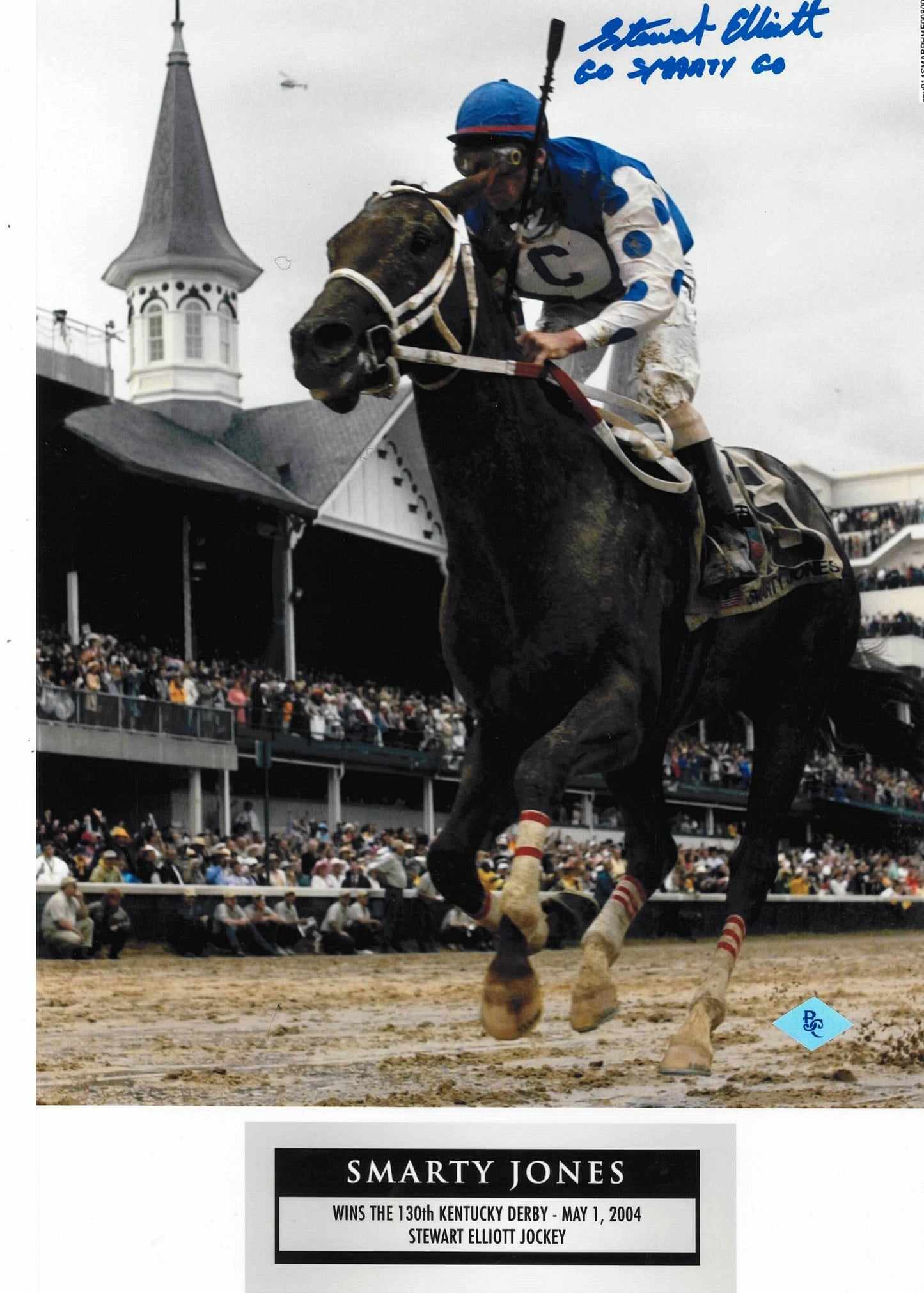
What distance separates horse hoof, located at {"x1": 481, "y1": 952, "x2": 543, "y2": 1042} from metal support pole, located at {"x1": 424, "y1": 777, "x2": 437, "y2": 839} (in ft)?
8.09

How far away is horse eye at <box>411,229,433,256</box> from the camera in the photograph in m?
6.83

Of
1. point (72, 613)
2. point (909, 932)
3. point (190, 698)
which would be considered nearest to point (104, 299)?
point (72, 613)

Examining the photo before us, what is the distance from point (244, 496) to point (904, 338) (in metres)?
4.01

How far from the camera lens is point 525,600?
710 centimetres

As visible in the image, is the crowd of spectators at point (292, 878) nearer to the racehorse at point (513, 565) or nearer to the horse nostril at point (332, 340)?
the racehorse at point (513, 565)

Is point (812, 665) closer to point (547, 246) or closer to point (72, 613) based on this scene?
point (547, 246)

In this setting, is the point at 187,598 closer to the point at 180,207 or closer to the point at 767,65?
the point at 180,207

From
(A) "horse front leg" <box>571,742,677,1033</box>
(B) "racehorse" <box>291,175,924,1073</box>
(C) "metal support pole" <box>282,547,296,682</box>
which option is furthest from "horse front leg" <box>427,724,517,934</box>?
(C) "metal support pole" <box>282,547,296,682</box>

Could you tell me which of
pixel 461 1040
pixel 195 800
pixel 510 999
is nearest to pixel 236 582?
pixel 195 800

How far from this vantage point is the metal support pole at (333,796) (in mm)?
11219

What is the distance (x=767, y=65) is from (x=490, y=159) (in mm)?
1931

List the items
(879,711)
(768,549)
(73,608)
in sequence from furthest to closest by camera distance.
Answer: (73,608), (879,711), (768,549)
